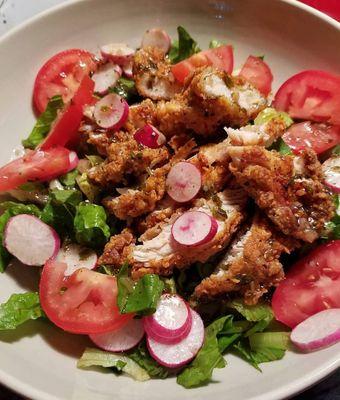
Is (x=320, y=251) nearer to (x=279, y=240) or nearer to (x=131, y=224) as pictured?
(x=279, y=240)

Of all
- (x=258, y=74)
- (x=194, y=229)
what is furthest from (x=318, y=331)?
(x=258, y=74)

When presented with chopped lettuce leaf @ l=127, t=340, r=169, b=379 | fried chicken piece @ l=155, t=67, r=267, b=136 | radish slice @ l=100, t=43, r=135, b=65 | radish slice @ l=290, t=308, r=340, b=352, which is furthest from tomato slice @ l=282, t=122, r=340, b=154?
chopped lettuce leaf @ l=127, t=340, r=169, b=379

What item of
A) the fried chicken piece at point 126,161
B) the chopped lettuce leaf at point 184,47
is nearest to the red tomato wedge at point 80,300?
the fried chicken piece at point 126,161

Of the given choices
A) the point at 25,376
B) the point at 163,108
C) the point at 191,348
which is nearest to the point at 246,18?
the point at 163,108

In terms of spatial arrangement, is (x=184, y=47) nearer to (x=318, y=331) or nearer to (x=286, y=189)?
(x=286, y=189)

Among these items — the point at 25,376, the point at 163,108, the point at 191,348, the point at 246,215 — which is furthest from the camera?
the point at 163,108

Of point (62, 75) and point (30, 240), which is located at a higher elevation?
point (62, 75)

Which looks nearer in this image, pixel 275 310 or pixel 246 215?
pixel 275 310
